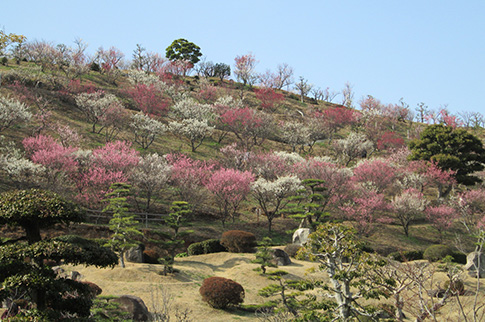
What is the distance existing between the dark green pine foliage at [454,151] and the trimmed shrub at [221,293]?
34925mm

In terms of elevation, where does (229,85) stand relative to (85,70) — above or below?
above

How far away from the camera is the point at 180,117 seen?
209 ft

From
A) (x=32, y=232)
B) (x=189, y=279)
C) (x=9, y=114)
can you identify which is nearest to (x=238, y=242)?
(x=189, y=279)

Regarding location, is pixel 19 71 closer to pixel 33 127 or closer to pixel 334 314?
pixel 33 127

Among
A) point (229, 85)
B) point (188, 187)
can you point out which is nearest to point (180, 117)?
point (188, 187)

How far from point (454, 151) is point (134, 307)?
4324 centimetres

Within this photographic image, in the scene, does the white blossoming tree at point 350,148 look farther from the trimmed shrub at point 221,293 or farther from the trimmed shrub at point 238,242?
the trimmed shrub at point 221,293

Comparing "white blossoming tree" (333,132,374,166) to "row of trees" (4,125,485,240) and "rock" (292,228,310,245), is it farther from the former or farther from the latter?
"rock" (292,228,310,245)

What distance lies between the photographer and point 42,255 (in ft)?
39.7

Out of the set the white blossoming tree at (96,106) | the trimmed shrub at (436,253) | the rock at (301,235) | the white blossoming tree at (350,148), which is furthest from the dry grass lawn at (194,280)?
the white blossoming tree at (350,148)

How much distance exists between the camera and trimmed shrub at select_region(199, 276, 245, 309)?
1952cm

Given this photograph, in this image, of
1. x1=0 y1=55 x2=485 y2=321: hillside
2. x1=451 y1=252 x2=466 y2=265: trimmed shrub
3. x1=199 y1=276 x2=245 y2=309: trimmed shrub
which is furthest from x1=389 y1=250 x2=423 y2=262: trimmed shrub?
x1=199 y1=276 x2=245 y2=309: trimmed shrub

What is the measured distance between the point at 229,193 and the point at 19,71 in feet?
131

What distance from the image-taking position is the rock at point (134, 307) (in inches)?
655
